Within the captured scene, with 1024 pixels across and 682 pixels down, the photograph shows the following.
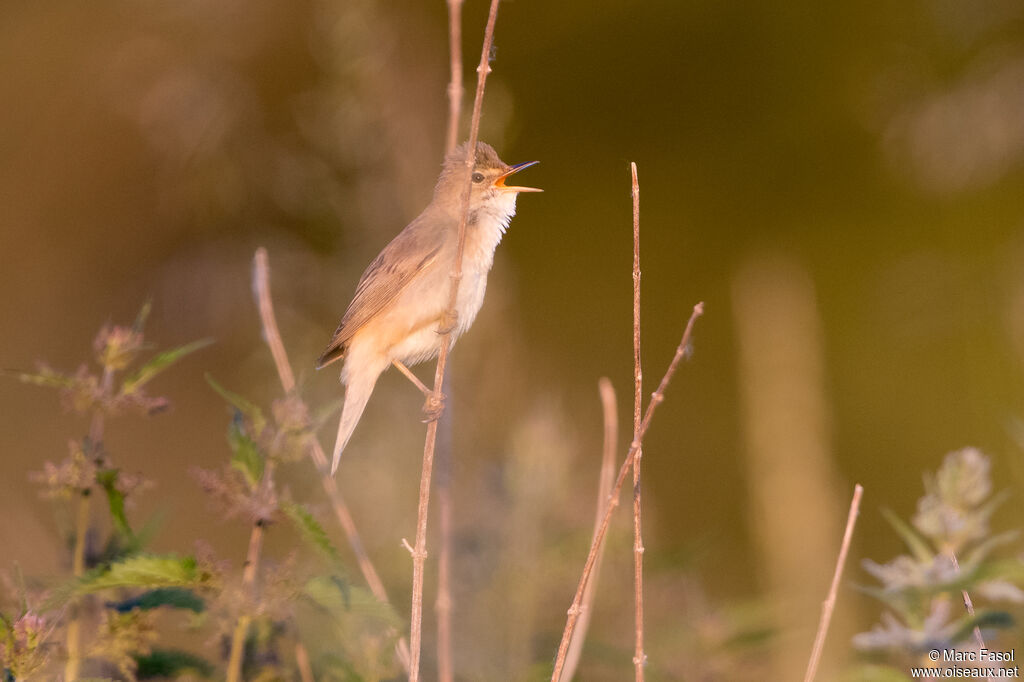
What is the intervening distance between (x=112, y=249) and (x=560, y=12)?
3.89 m

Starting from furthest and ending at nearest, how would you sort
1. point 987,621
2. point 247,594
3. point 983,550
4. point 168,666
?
point 168,666, point 247,594, point 983,550, point 987,621

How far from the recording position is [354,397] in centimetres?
358

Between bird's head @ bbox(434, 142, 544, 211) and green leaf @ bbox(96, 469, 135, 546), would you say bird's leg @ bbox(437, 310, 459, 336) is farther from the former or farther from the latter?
green leaf @ bbox(96, 469, 135, 546)

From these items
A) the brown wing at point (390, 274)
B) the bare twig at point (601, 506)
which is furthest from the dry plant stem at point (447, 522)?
the brown wing at point (390, 274)

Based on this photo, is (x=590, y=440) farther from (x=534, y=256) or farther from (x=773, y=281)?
(x=534, y=256)

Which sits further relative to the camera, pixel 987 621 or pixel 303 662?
pixel 303 662

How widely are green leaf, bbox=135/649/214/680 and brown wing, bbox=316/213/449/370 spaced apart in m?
1.51

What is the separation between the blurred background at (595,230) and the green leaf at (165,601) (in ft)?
4.15

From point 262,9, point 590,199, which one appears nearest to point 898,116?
point 590,199

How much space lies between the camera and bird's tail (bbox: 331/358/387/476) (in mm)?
3404

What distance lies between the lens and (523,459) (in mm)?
2781

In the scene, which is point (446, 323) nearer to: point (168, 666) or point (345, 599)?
point (345, 599)

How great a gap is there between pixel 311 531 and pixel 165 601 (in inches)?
13.6

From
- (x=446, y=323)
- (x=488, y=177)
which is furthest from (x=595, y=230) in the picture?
(x=446, y=323)
